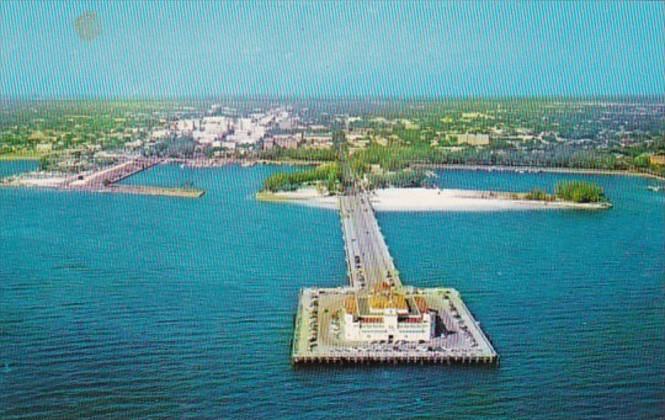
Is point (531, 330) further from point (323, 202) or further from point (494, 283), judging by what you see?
point (323, 202)

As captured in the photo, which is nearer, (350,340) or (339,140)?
(350,340)

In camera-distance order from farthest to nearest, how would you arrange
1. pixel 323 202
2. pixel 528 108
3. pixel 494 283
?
pixel 528 108 → pixel 323 202 → pixel 494 283

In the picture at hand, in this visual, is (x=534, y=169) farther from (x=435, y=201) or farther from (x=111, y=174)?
(x=111, y=174)

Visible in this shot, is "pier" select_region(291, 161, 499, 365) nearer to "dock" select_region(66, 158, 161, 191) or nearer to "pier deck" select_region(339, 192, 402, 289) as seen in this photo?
"pier deck" select_region(339, 192, 402, 289)

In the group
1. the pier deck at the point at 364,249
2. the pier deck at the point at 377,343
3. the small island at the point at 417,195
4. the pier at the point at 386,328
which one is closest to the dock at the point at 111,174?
the small island at the point at 417,195

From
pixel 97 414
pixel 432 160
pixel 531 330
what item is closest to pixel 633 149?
pixel 432 160

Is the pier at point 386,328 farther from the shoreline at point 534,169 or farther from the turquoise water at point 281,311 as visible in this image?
the shoreline at point 534,169

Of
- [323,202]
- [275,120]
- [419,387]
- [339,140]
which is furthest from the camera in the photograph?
[275,120]

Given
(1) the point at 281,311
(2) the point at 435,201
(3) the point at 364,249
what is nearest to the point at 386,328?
(1) the point at 281,311
